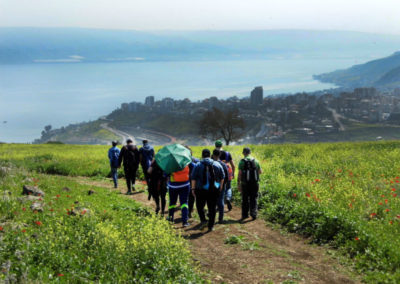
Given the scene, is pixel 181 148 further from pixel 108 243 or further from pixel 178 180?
pixel 108 243

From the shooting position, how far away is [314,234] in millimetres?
10281

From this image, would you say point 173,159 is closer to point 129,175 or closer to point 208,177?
point 208,177

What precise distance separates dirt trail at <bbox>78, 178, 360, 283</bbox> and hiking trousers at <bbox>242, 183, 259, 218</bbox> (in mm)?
625

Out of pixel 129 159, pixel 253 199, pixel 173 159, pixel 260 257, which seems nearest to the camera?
pixel 260 257

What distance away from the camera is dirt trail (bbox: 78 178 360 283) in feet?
25.6

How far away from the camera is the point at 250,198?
41.2ft

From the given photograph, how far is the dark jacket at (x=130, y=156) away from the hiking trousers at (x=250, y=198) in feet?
20.8

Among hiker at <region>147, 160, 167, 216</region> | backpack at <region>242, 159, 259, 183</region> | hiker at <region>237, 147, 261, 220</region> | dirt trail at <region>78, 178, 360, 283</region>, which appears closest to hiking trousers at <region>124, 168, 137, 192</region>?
hiker at <region>147, 160, 167, 216</region>

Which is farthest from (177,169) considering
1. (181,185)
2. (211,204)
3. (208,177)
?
(211,204)

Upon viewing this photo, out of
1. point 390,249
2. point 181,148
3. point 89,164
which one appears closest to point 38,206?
point 181,148

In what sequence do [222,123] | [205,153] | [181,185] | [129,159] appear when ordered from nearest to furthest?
[205,153] < [181,185] < [129,159] < [222,123]

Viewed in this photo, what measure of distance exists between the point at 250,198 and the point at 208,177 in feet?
8.00

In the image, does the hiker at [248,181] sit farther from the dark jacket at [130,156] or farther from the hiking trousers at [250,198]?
the dark jacket at [130,156]

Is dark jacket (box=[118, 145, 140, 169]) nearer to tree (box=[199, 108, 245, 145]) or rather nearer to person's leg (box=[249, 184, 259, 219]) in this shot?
person's leg (box=[249, 184, 259, 219])
